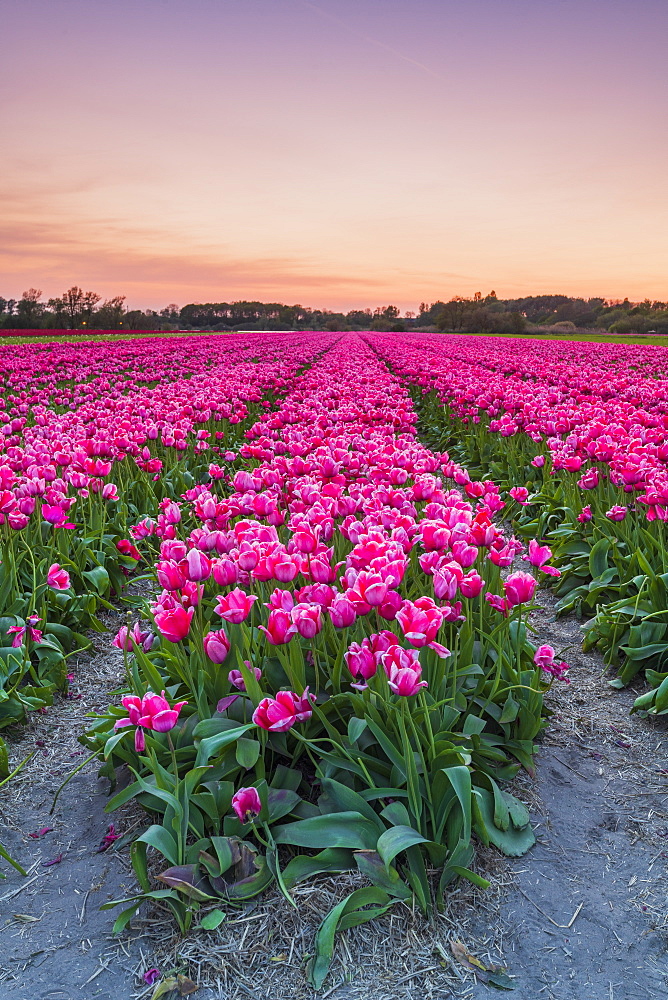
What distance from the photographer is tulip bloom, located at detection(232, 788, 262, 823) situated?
239cm

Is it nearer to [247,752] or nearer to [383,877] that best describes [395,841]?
[383,877]

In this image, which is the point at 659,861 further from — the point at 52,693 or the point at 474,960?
the point at 52,693

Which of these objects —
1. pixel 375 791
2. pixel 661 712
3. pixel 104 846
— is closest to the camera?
pixel 375 791

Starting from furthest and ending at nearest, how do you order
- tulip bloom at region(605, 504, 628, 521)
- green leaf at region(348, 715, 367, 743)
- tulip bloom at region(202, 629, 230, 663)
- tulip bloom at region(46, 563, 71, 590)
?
tulip bloom at region(605, 504, 628, 521), tulip bloom at region(46, 563, 71, 590), tulip bloom at region(202, 629, 230, 663), green leaf at region(348, 715, 367, 743)

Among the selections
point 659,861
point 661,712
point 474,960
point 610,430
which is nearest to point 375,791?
point 474,960

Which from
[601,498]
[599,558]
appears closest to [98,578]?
[599,558]

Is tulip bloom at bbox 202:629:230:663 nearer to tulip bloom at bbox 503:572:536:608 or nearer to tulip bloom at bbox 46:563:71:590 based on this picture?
tulip bloom at bbox 503:572:536:608

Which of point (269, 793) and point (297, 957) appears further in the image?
point (269, 793)

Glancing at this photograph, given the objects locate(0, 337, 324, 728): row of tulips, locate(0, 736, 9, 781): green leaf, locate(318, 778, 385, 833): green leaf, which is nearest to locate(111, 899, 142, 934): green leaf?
locate(318, 778, 385, 833): green leaf

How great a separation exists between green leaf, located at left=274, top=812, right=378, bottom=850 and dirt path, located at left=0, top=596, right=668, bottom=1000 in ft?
0.52

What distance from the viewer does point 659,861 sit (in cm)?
259

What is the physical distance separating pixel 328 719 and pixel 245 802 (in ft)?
1.97

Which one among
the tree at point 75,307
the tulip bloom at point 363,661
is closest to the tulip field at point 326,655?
the tulip bloom at point 363,661

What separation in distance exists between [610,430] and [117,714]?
417 centimetres
